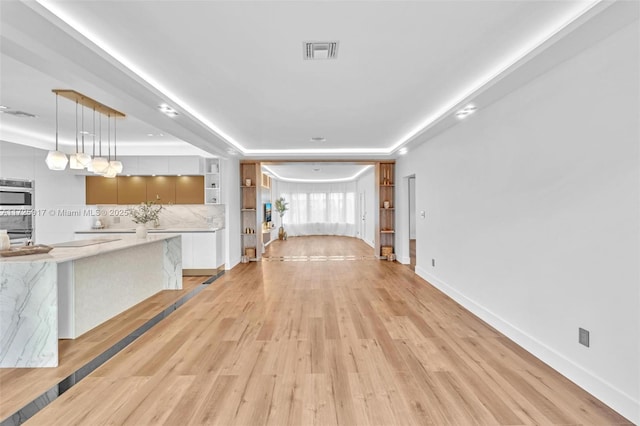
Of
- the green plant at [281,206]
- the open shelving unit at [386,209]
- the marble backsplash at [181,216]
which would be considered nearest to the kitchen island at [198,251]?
the marble backsplash at [181,216]

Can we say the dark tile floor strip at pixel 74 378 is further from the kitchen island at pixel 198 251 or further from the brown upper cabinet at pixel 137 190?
the brown upper cabinet at pixel 137 190

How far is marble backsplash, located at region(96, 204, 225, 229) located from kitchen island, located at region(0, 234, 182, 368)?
92.0 inches

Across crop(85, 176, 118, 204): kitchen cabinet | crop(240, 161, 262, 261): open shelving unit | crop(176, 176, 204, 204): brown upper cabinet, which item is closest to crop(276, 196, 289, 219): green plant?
crop(240, 161, 262, 261): open shelving unit

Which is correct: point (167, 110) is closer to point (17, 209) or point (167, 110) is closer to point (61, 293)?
point (61, 293)

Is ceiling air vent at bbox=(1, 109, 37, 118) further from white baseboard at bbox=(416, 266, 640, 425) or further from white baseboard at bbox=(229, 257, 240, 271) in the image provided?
white baseboard at bbox=(416, 266, 640, 425)

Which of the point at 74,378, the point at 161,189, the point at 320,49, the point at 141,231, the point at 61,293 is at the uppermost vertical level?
the point at 320,49

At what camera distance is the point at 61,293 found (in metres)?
3.26

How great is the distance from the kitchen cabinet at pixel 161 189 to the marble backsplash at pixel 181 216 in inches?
9.8

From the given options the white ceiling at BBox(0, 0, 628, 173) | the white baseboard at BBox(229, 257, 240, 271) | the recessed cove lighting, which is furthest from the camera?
the white baseboard at BBox(229, 257, 240, 271)

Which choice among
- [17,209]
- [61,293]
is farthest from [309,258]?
[17,209]

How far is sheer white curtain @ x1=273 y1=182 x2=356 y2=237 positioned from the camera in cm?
1441

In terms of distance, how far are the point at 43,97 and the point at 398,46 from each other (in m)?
4.26

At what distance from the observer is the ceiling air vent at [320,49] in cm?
262

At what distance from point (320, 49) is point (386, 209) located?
19.4 ft
